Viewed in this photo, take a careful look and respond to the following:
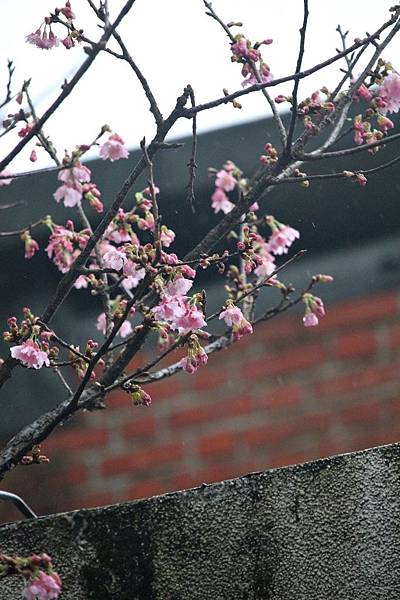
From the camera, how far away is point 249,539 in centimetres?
161

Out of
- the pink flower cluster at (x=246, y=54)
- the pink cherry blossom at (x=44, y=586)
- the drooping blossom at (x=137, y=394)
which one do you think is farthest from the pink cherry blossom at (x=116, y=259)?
the pink cherry blossom at (x=44, y=586)

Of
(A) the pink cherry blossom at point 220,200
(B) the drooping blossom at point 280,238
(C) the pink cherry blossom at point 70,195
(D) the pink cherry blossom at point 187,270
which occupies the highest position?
(C) the pink cherry blossom at point 70,195

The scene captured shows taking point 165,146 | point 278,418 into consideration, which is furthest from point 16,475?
point 165,146

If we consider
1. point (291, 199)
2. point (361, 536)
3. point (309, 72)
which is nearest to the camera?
point (309, 72)

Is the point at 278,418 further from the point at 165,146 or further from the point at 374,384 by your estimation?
the point at 165,146

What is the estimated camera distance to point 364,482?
5.31 ft

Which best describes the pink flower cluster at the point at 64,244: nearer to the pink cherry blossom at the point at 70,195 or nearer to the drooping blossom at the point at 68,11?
the pink cherry blossom at the point at 70,195

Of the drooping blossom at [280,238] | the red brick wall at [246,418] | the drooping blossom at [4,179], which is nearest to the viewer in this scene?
the drooping blossom at [4,179]

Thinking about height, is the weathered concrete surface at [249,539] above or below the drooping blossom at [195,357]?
below

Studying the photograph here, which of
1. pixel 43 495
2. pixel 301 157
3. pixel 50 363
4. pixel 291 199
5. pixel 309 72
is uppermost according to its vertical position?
pixel 309 72

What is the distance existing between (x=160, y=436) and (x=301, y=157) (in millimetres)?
2214

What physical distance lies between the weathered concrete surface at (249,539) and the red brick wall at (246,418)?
77.7 inches

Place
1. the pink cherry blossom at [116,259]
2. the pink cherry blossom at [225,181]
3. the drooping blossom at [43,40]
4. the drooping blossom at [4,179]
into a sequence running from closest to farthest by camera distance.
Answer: the drooping blossom at [4,179] < the pink cherry blossom at [116,259] < the drooping blossom at [43,40] < the pink cherry blossom at [225,181]

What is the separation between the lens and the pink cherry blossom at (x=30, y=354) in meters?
1.56
